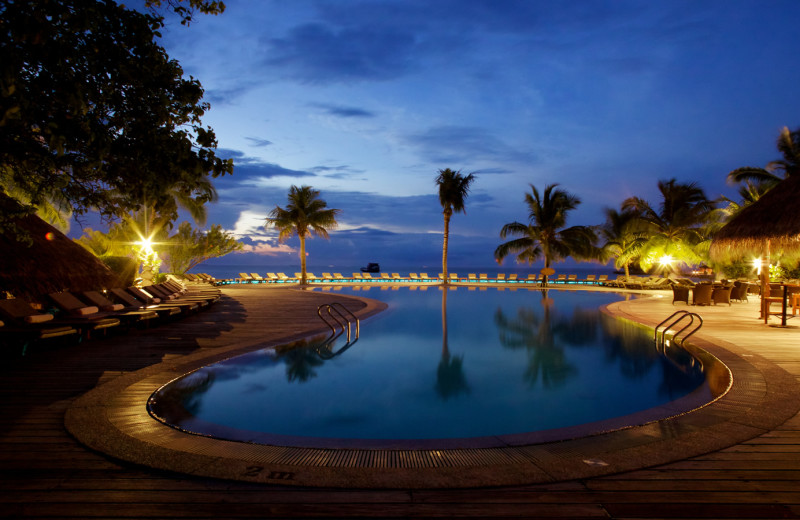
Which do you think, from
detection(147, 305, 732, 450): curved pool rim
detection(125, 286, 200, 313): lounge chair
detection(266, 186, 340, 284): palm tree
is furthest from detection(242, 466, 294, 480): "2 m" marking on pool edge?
detection(266, 186, 340, 284): palm tree

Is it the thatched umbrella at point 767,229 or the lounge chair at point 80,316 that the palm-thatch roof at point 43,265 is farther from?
the thatched umbrella at point 767,229

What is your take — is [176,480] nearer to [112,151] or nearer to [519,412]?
[112,151]

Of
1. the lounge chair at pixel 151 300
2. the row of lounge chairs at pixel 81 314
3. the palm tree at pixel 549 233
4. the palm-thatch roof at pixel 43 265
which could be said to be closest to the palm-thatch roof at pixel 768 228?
the palm tree at pixel 549 233

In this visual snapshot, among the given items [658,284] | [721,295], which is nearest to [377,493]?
[721,295]

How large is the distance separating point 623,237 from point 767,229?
15.2m

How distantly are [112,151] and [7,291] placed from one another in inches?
319

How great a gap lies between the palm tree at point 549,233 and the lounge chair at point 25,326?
73.7 ft

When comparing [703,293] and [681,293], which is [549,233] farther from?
[703,293]

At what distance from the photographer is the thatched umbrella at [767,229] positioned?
1034 cm

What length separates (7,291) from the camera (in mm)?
9492

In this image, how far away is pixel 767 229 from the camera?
10875mm

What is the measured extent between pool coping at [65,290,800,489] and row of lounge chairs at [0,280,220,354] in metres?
3.04

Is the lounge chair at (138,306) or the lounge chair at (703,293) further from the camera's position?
the lounge chair at (703,293)

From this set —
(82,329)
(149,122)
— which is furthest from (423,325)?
(149,122)
